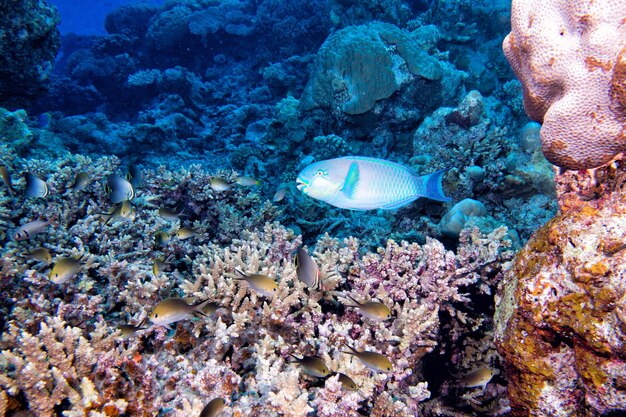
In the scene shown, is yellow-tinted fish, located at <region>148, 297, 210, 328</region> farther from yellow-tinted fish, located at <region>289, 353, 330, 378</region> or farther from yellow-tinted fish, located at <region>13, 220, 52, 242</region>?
yellow-tinted fish, located at <region>13, 220, 52, 242</region>

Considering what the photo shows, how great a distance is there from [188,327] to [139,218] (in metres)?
2.23

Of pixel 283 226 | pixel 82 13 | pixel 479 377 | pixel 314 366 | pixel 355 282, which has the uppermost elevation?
pixel 82 13

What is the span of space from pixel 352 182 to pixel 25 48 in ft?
33.8

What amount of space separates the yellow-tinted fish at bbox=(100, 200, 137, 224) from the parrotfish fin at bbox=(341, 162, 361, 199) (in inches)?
111

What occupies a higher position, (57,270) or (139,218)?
(57,270)

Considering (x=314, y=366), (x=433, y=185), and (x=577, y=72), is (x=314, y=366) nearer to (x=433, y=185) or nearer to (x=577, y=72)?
(x=433, y=185)

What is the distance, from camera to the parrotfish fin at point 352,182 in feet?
7.61

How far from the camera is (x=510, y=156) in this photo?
18.0 ft

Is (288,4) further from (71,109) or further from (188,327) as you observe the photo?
(188,327)

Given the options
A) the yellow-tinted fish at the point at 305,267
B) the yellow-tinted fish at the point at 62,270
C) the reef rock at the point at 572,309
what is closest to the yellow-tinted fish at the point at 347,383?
the yellow-tinted fish at the point at 305,267

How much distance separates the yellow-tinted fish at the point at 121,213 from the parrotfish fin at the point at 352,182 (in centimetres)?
281

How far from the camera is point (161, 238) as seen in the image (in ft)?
12.9

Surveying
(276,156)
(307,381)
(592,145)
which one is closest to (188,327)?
(307,381)

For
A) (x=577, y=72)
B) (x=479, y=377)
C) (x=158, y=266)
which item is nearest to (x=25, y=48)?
(x=158, y=266)
